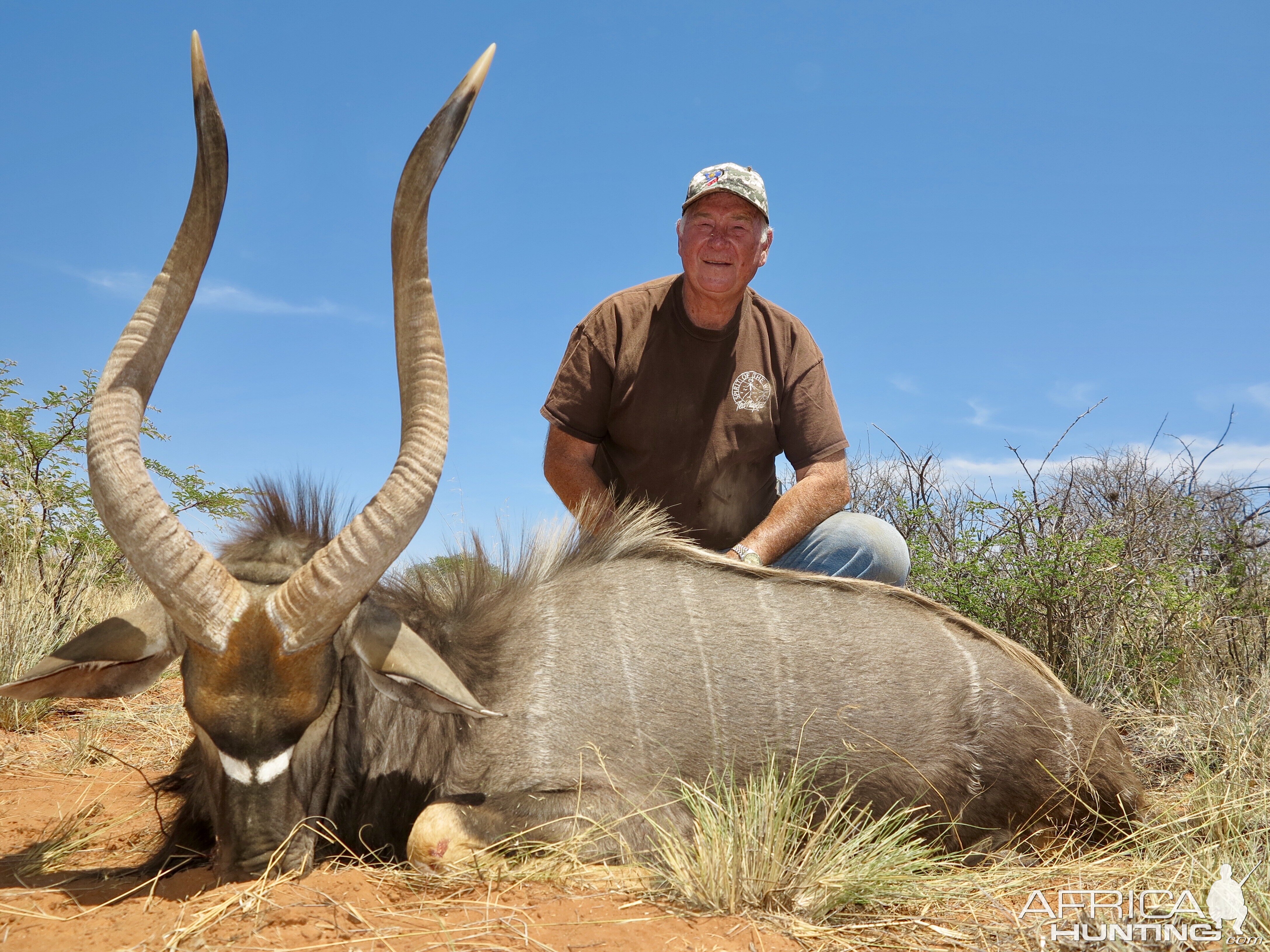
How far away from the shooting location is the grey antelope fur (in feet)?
8.80

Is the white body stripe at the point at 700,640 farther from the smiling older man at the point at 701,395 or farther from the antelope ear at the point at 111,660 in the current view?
the antelope ear at the point at 111,660

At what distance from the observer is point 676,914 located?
8.51 ft

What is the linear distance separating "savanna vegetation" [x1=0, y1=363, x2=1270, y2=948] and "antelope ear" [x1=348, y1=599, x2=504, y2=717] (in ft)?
1.63

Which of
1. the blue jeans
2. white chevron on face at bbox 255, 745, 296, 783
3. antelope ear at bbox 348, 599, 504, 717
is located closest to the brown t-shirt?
the blue jeans

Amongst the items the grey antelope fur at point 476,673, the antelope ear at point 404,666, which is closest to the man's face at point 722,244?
the grey antelope fur at point 476,673

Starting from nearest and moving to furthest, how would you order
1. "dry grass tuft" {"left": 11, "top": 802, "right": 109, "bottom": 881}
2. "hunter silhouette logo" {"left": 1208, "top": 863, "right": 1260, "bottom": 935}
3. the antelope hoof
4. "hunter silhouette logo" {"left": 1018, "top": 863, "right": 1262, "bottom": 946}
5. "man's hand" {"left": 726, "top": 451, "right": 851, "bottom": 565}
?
"hunter silhouette logo" {"left": 1018, "top": 863, "right": 1262, "bottom": 946} < "hunter silhouette logo" {"left": 1208, "top": 863, "right": 1260, "bottom": 935} < the antelope hoof < "dry grass tuft" {"left": 11, "top": 802, "right": 109, "bottom": 881} < "man's hand" {"left": 726, "top": 451, "right": 851, "bottom": 565}

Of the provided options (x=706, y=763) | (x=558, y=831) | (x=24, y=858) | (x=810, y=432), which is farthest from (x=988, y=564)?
(x=24, y=858)

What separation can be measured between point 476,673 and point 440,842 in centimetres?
61

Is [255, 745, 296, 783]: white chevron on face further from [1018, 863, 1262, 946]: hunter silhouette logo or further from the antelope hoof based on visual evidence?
[1018, 863, 1262, 946]: hunter silhouette logo

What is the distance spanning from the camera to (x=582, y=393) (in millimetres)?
5148

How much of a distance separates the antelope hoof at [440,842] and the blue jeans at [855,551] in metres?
2.37

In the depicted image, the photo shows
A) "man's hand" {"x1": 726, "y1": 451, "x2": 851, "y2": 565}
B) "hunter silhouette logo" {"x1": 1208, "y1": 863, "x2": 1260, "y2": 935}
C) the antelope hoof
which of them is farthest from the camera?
"man's hand" {"x1": 726, "y1": 451, "x2": 851, "y2": 565}

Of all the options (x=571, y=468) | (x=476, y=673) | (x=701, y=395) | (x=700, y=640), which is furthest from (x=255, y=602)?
(x=701, y=395)

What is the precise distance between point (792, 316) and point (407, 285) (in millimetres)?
3119
